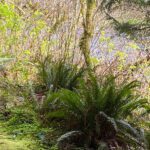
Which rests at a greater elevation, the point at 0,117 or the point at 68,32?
the point at 68,32

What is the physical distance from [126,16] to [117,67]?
1.26 metres

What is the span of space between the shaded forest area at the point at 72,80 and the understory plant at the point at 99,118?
0.03 ft

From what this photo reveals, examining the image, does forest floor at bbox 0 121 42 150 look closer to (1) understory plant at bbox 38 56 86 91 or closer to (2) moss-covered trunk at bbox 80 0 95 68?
(1) understory plant at bbox 38 56 86 91

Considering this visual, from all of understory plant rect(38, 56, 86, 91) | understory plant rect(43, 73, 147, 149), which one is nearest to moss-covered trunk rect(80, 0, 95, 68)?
understory plant rect(38, 56, 86, 91)

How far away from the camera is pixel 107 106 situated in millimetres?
4125

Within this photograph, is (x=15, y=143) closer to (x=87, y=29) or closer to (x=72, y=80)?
(x=72, y=80)

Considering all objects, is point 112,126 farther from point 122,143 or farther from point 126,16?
point 126,16

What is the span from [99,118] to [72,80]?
2.18 meters

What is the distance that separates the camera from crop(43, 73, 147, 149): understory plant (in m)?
3.83

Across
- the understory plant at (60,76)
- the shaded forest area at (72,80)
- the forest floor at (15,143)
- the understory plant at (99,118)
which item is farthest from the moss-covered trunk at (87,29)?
the forest floor at (15,143)

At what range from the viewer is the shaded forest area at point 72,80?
12.9ft

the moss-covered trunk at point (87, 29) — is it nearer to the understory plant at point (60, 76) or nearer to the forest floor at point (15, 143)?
the understory plant at point (60, 76)

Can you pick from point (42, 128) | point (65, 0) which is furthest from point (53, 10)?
point (42, 128)

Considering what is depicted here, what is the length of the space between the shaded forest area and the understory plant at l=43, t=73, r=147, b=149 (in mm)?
11
